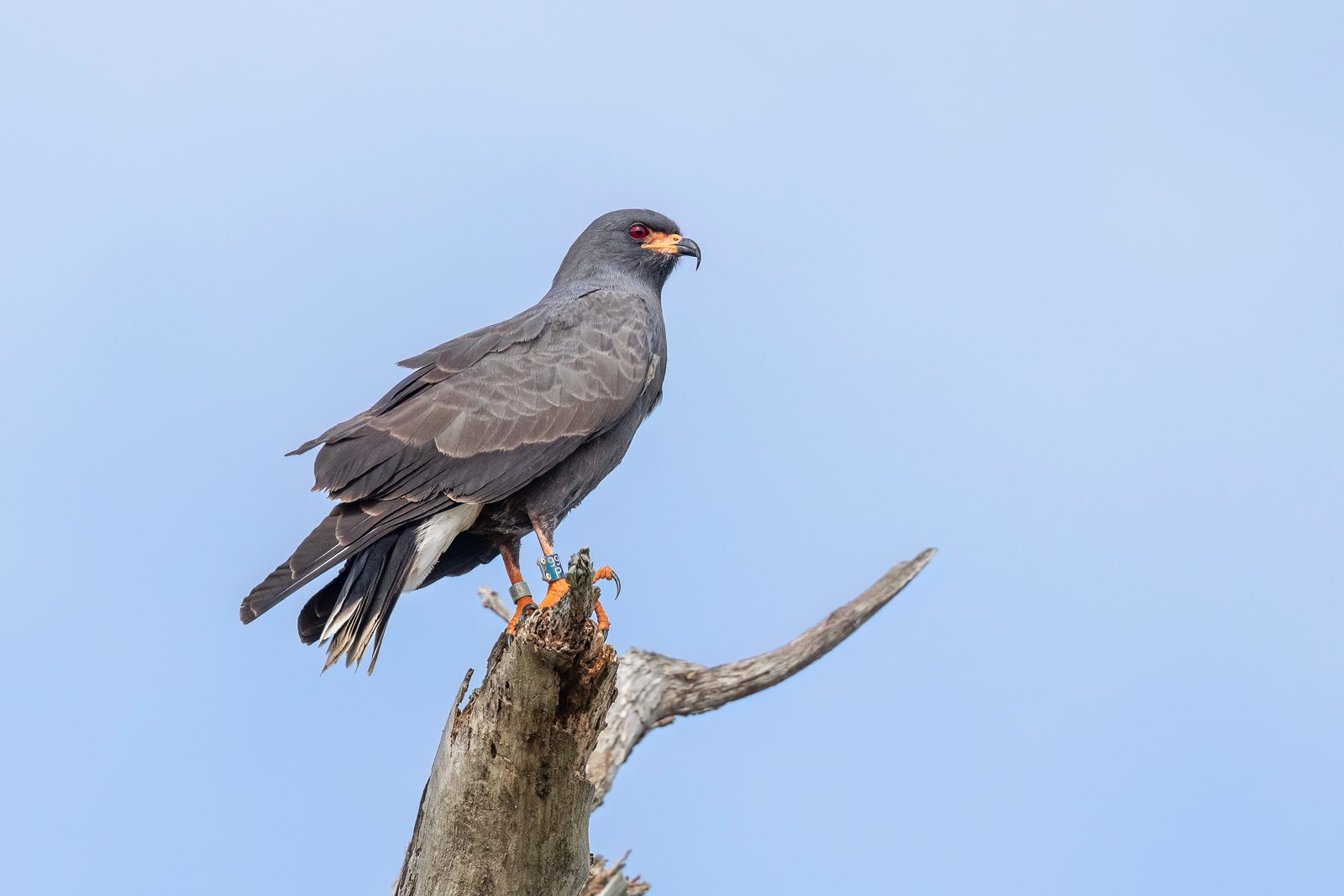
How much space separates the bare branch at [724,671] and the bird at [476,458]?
1.63 m

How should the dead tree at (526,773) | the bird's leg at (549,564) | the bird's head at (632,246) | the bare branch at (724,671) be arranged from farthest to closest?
the bare branch at (724,671)
the bird's head at (632,246)
the bird's leg at (549,564)
the dead tree at (526,773)

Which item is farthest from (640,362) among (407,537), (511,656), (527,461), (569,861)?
(569,861)

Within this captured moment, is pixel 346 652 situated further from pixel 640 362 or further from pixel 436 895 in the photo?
pixel 640 362

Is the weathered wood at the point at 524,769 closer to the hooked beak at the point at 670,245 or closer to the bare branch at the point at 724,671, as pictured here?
the bare branch at the point at 724,671

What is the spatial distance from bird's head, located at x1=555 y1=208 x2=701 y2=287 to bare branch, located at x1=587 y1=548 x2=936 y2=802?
2.51 m

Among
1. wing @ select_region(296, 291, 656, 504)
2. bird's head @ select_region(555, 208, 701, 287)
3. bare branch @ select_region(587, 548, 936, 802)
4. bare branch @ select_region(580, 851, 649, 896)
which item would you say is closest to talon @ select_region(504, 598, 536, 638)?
wing @ select_region(296, 291, 656, 504)

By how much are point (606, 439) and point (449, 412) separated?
0.85 metres

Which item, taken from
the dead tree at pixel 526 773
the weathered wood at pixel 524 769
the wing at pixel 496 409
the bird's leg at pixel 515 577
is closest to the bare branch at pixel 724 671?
the bird's leg at pixel 515 577

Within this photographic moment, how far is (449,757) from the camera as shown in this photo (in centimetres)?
531

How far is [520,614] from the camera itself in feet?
19.0

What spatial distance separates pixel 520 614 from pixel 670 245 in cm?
288

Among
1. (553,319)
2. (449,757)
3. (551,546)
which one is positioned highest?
(553,319)

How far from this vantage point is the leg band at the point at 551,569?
5.82m

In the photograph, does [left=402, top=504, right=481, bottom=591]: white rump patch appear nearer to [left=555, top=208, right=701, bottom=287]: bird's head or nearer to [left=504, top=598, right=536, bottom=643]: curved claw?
[left=504, top=598, right=536, bottom=643]: curved claw
